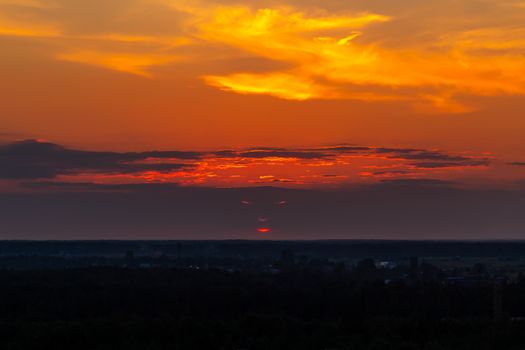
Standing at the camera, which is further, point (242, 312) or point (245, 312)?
point (242, 312)

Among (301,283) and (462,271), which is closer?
(301,283)

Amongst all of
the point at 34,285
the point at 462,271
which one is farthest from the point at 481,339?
the point at 462,271

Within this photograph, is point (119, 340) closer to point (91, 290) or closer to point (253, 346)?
point (253, 346)

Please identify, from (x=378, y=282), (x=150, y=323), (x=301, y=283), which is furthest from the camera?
(x=301, y=283)

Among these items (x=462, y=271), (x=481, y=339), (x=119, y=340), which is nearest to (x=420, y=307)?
(x=481, y=339)

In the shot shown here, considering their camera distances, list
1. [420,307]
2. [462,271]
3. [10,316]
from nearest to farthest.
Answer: [10,316] → [420,307] → [462,271]

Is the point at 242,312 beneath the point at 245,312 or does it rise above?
beneath
